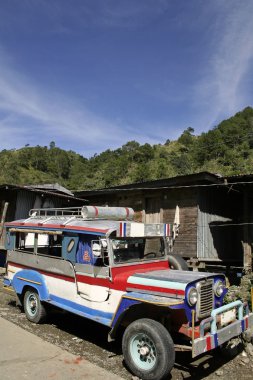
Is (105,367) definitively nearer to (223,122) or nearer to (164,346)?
(164,346)

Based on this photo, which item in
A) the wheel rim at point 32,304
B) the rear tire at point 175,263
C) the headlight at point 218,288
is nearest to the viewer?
the headlight at point 218,288

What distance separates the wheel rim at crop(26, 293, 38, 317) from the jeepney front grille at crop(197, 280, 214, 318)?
12.7 ft

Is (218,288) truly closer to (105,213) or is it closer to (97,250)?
(97,250)

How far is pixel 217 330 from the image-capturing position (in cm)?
503

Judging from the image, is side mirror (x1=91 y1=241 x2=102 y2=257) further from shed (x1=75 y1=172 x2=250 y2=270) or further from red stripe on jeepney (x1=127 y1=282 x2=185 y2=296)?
shed (x1=75 y1=172 x2=250 y2=270)

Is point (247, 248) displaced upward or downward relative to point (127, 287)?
upward

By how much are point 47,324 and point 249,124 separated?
63153mm

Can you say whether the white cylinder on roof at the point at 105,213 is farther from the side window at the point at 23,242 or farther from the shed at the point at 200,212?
the shed at the point at 200,212

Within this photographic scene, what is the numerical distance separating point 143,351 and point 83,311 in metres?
1.62

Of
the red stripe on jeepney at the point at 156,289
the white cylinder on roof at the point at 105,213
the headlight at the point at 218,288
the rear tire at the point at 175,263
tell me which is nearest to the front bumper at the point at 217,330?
the headlight at the point at 218,288


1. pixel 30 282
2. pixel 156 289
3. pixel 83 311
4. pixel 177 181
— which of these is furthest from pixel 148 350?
pixel 177 181

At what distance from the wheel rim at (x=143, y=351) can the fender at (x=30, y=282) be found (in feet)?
8.47

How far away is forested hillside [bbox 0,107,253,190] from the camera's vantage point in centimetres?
4778

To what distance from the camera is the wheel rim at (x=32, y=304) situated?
7.52 meters
